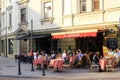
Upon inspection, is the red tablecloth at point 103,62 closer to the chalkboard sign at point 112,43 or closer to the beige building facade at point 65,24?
the beige building facade at point 65,24

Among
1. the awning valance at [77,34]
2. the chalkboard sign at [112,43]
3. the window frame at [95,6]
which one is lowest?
the chalkboard sign at [112,43]

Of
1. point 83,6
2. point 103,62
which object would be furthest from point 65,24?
point 103,62

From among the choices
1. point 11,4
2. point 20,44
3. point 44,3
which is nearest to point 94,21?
point 44,3

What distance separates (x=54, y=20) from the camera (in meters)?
32.9

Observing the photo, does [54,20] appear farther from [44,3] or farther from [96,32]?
[96,32]

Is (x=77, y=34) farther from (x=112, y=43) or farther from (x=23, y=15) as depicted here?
(x=23, y=15)

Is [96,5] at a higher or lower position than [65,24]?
higher

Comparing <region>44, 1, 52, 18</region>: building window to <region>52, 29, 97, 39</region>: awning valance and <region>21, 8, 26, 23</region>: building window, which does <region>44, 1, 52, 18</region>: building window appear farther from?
<region>21, 8, 26, 23</region>: building window

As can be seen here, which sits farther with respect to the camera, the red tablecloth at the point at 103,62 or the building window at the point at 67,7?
the building window at the point at 67,7

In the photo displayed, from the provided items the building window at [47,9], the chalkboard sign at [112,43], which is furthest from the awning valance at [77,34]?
the building window at [47,9]

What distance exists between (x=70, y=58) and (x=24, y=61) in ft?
32.3

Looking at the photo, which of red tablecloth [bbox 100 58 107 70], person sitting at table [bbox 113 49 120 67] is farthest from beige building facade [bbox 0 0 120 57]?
red tablecloth [bbox 100 58 107 70]

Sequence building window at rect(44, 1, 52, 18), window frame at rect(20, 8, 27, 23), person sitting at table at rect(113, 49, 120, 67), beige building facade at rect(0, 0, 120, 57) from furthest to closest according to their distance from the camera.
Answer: window frame at rect(20, 8, 27, 23)
building window at rect(44, 1, 52, 18)
beige building facade at rect(0, 0, 120, 57)
person sitting at table at rect(113, 49, 120, 67)

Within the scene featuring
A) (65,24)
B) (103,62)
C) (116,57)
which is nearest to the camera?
(103,62)
